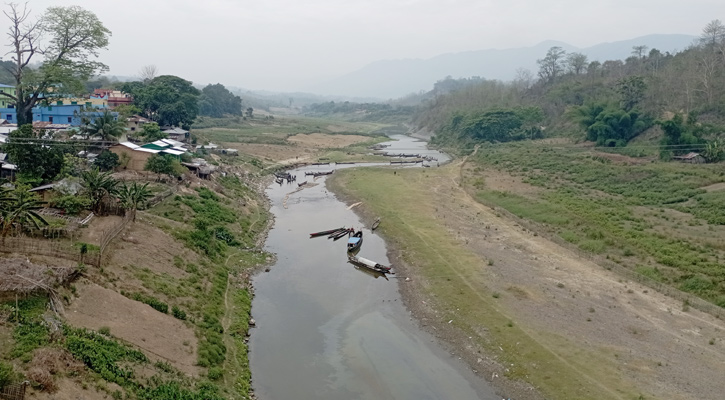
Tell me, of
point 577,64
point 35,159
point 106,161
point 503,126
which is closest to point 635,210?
point 106,161

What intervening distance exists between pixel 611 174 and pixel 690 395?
5005cm

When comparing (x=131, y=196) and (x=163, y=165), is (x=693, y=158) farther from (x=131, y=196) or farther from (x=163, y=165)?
(x=131, y=196)

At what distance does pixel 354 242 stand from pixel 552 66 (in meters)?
130

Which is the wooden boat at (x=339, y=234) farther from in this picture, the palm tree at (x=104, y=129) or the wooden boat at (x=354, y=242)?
the palm tree at (x=104, y=129)

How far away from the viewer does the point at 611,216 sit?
50438mm

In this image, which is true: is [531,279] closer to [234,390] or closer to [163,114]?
[234,390]

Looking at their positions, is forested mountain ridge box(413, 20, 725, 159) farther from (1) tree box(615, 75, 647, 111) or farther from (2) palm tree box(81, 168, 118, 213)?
(2) palm tree box(81, 168, 118, 213)

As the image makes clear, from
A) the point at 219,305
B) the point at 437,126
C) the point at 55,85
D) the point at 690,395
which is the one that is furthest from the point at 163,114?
the point at 437,126

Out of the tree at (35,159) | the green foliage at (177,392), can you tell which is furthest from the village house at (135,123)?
the green foliage at (177,392)

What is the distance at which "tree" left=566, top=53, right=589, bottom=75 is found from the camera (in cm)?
14912

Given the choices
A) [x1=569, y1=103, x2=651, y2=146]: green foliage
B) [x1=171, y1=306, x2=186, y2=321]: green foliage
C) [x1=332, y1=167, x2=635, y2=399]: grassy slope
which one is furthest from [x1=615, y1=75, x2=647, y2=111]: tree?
[x1=171, y1=306, x2=186, y2=321]: green foliage

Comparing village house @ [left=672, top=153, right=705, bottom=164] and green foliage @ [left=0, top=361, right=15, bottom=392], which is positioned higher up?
village house @ [left=672, top=153, right=705, bottom=164]

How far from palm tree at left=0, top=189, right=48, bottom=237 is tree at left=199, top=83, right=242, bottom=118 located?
125 metres

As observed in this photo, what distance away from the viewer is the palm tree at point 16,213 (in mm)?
26859
